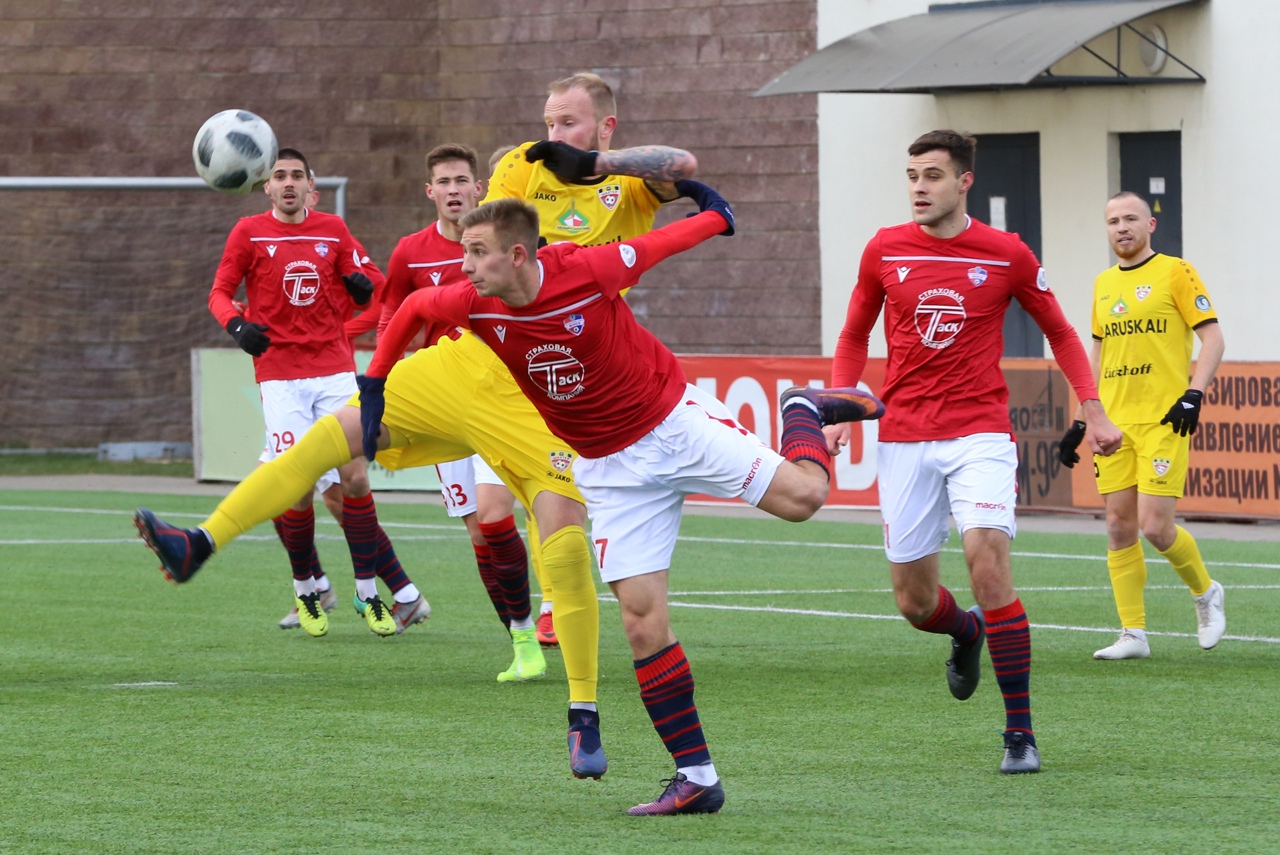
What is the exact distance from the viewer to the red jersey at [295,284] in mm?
11109

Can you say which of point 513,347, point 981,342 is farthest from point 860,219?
point 513,347

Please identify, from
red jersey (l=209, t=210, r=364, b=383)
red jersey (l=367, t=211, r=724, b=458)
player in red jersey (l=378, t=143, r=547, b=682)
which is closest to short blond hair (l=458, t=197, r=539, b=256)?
red jersey (l=367, t=211, r=724, b=458)

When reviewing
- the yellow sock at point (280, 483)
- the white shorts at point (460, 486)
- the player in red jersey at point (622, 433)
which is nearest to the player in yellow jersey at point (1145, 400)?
the white shorts at point (460, 486)

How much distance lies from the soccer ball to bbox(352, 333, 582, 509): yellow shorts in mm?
4057

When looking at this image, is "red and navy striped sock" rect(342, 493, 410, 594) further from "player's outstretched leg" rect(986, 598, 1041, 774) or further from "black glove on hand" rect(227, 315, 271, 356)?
"player's outstretched leg" rect(986, 598, 1041, 774)

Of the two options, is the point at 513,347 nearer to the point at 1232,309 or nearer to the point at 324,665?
the point at 324,665

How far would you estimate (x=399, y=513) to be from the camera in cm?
1838

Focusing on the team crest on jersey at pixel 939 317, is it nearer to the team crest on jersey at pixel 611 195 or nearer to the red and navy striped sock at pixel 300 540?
the team crest on jersey at pixel 611 195

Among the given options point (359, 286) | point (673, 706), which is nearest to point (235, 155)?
point (359, 286)

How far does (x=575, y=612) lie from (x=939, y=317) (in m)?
1.85

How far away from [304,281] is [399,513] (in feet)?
24.3

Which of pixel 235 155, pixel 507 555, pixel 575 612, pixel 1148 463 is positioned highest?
pixel 235 155

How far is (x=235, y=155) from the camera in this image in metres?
11.1

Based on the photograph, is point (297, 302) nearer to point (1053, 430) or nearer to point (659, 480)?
point (659, 480)
